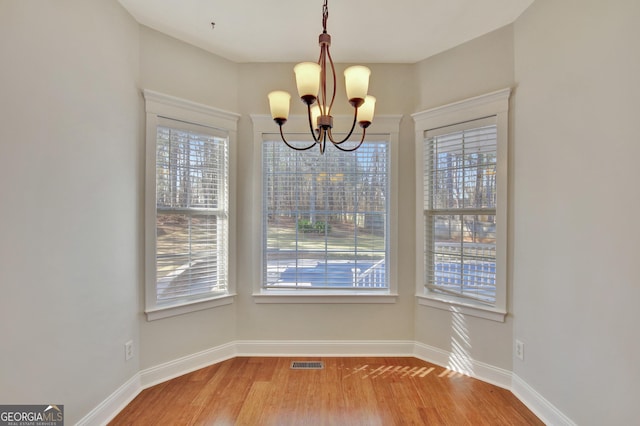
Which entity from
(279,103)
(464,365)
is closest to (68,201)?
(279,103)

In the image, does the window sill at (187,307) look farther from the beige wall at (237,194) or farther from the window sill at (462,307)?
the window sill at (462,307)

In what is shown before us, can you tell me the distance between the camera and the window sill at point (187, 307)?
2.26 m

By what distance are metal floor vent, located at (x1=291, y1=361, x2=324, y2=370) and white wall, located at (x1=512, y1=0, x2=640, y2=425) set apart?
1559 millimetres

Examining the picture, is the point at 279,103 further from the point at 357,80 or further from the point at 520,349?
the point at 520,349

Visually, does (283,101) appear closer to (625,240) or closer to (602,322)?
(625,240)

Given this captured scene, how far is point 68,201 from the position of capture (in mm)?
1624

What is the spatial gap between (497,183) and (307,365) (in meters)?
2.23

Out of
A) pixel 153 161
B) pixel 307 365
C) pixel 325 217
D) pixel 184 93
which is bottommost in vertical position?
pixel 307 365

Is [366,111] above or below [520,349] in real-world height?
above

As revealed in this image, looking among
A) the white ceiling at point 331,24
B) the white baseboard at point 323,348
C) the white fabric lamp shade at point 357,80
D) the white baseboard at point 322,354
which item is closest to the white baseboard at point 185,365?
the white baseboard at point 322,354

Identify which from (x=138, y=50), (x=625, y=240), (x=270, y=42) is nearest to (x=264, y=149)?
(x=270, y=42)

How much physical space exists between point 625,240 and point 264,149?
2.57 meters

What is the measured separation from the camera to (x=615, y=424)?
1.43 metres

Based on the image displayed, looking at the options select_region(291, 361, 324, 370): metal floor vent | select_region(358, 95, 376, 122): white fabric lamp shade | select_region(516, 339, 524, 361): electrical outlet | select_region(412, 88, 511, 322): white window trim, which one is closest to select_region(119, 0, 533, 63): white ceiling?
select_region(412, 88, 511, 322): white window trim
